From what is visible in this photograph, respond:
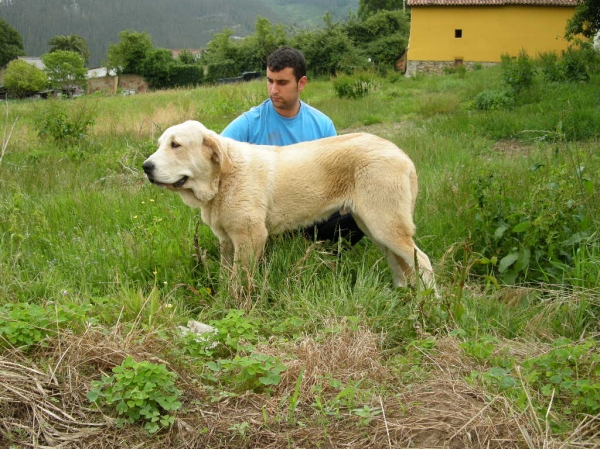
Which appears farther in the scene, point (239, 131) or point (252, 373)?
point (239, 131)

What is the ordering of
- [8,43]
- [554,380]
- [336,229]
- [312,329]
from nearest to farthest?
[554,380], [312,329], [336,229], [8,43]

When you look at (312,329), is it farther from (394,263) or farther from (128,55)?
(128,55)

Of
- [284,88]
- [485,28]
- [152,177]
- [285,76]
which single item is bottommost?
[152,177]

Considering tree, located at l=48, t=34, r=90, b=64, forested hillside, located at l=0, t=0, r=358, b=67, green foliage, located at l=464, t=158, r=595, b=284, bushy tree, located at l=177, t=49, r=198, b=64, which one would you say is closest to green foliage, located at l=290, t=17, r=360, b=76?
forested hillside, located at l=0, t=0, r=358, b=67

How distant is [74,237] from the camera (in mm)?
5105

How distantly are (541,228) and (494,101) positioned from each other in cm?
995

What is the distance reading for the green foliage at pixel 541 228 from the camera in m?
4.44

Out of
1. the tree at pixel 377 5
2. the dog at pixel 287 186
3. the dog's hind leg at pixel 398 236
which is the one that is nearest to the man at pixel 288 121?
the dog at pixel 287 186

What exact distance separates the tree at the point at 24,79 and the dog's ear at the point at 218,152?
56336 millimetres

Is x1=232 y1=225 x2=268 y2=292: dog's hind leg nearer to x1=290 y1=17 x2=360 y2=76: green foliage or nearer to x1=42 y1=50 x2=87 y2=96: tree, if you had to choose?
x1=290 y1=17 x2=360 y2=76: green foliage

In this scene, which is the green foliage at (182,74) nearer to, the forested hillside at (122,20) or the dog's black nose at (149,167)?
the forested hillside at (122,20)

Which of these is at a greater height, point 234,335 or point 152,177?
point 152,177

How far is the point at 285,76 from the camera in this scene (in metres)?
5.28

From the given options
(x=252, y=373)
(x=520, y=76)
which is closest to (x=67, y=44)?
(x=520, y=76)
